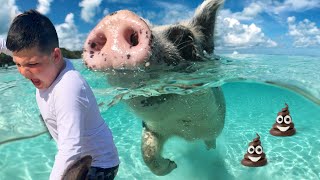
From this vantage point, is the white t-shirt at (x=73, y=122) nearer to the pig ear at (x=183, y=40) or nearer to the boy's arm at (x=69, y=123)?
the boy's arm at (x=69, y=123)

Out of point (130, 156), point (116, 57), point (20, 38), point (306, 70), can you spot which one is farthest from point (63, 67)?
point (306, 70)

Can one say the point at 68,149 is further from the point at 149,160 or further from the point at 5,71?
the point at 5,71

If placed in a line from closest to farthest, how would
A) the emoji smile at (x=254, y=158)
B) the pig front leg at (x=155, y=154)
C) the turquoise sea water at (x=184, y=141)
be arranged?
1. the pig front leg at (x=155, y=154)
2. the emoji smile at (x=254, y=158)
3. the turquoise sea water at (x=184, y=141)

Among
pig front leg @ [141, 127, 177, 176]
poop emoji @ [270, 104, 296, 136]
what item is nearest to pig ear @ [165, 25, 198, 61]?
pig front leg @ [141, 127, 177, 176]

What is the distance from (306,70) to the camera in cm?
1203

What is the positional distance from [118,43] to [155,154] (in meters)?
2.06

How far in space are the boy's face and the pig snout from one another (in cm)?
168

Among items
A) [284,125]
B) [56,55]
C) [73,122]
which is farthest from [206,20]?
[73,122]

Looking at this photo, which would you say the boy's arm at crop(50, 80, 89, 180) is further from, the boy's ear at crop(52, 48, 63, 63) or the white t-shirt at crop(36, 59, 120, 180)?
the boy's ear at crop(52, 48, 63, 63)

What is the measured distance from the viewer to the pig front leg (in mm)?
5562

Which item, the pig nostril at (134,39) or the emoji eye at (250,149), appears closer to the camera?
the pig nostril at (134,39)

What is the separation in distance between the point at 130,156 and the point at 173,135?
2762 mm

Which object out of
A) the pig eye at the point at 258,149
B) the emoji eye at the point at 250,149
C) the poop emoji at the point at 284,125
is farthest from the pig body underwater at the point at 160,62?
the poop emoji at the point at 284,125

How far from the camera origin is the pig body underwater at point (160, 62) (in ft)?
13.9
